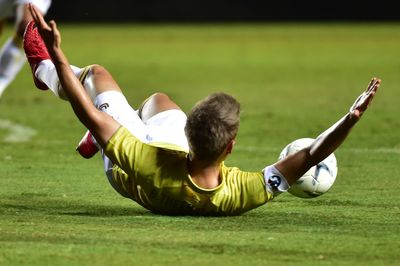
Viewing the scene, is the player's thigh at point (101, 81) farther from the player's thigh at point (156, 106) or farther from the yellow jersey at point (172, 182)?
the yellow jersey at point (172, 182)

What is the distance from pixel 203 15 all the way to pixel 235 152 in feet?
A: 74.3

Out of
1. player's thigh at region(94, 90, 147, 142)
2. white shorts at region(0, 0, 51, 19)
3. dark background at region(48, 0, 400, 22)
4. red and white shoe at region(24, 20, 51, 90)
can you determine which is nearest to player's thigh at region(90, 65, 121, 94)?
player's thigh at region(94, 90, 147, 142)

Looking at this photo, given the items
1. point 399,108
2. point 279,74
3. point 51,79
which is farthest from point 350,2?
point 51,79

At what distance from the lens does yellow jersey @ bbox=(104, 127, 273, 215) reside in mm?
5668

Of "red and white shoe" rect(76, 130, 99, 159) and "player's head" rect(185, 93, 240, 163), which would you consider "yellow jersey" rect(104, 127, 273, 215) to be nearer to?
"player's head" rect(185, 93, 240, 163)

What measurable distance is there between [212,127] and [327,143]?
0.60 meters

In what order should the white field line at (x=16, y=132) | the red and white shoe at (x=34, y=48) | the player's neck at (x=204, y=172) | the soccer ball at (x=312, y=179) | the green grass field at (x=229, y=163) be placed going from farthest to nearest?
the white field line at (x=16, y=132), the red and white shoe at (x=34, y=48), the soccer ball at (x=312, y=179), the player's neck at (x=204, y=172), the green grass field at (x=229, y=163)

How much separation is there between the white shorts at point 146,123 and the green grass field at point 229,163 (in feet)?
1.37

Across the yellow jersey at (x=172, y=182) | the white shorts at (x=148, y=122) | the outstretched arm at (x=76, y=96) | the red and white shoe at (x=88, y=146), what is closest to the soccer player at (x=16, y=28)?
the red and white shoe at (x=88, y=146)

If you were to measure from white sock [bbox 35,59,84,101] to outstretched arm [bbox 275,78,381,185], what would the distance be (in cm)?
153

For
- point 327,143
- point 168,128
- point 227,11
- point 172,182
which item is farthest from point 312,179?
point 227,11

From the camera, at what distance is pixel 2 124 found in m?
11.0

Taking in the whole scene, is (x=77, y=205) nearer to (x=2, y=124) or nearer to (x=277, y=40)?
(x=2, y=124)

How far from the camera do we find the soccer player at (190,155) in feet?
18.2
